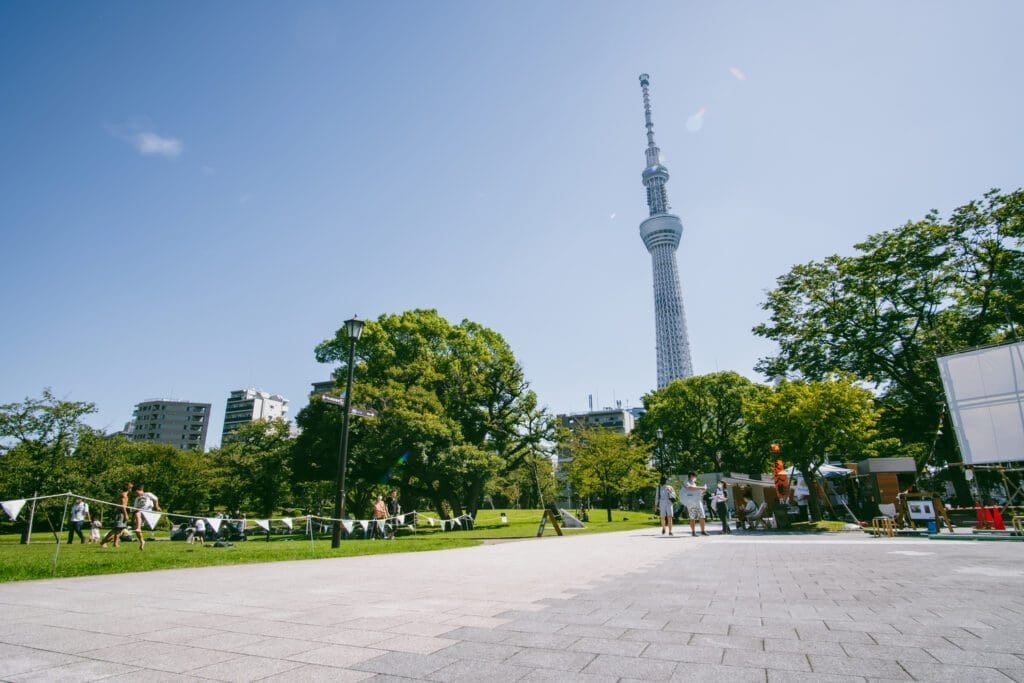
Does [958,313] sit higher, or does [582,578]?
[958,313]

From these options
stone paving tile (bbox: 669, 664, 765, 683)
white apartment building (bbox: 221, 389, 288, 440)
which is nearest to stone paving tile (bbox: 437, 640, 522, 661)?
stone paving tile (bbox: 669, 664, 765, 683)

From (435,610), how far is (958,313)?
3802 centimetres

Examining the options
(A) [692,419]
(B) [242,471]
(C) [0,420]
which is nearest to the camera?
(C) [0,420]

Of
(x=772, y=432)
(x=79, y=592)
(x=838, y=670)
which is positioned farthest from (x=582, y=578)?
(x=772, y=432)

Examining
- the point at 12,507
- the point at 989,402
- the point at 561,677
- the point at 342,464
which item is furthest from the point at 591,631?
the point at 989,402

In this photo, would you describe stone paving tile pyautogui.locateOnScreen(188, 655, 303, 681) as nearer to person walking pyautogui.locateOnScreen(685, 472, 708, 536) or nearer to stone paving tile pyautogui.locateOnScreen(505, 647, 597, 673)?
stone paving tile pyautogui.locateOnScreen(505, 647, 597, 673)

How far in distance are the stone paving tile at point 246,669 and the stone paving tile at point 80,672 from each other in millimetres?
446

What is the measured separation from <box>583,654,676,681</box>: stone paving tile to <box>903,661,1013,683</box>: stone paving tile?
1.24 meters

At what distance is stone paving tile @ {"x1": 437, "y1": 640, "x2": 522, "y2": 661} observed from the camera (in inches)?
118

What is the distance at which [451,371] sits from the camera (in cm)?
3192

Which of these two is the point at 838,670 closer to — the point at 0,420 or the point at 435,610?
the point at 435,610

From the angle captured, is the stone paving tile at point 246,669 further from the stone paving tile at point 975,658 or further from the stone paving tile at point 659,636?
the stone paving tile at point 975,658

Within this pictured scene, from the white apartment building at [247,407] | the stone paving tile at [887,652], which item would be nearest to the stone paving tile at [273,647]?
the stone paving tile at [887,652]

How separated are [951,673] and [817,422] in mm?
21780
